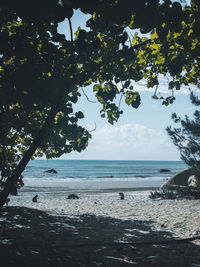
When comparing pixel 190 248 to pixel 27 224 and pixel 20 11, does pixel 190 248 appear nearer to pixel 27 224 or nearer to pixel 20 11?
pixel 27 224

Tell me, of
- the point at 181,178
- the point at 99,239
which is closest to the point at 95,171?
the point at 181,178

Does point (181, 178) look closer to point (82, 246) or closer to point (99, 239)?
point (99, 239)

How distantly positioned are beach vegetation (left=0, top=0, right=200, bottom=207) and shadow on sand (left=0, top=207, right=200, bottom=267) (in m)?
1.25

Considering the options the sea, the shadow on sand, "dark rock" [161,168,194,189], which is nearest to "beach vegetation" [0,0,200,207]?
the shadow on sand

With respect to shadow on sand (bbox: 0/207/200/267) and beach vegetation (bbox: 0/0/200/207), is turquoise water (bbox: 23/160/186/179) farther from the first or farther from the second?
beach vegetation (bbox: 0/0/200/207)

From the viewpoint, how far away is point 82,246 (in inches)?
209

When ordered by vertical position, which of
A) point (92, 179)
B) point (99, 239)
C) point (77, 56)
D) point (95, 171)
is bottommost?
point (92, 179)

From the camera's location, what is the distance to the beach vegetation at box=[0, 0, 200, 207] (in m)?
3.47

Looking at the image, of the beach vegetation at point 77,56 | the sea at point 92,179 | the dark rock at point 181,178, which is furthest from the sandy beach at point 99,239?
the dark rock at point 181,178

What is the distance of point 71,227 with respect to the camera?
7.23 meters

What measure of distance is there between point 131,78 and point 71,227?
4611 millimetres

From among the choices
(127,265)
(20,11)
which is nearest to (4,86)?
(20,11)

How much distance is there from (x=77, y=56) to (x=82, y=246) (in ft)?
13.3

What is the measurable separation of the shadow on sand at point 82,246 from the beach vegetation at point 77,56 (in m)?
1.25
